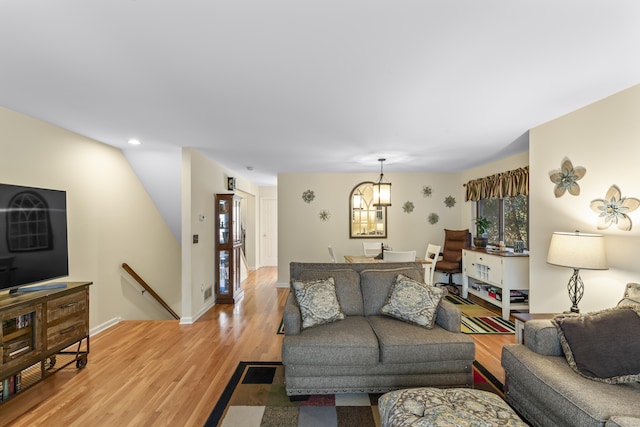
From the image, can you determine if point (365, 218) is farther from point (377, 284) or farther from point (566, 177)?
point (566, 177)

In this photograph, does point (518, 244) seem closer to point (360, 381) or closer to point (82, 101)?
point (360, 381)

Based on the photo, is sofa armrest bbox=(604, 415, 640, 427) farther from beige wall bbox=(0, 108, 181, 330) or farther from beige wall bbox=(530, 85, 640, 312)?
beige wall bbox=(0, 108, 181, 330)

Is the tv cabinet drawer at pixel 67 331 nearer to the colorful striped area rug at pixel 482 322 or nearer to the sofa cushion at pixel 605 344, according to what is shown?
the sofa cushion at pixel 605 344

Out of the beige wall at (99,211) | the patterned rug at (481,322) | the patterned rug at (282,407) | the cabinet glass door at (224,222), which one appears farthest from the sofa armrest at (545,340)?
the beige wall at (99,211)

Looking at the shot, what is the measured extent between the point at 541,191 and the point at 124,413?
431cm

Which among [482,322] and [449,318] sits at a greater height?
[449,318]

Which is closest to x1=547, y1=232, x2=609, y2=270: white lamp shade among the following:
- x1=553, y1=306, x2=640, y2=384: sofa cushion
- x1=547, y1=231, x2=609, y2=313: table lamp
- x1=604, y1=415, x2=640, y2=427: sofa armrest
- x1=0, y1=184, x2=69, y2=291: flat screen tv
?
x1=547, y1=231, x2=609, y2=313: table lamp

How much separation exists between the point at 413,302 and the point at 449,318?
312mm

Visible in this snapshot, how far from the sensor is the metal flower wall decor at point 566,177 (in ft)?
9.29

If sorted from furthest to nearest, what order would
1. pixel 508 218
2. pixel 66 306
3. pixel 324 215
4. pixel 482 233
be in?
pixel 324 215
pixel 482 233
pixel 508 218
pixel 66 306

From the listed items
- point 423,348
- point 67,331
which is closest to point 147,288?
point 67,331

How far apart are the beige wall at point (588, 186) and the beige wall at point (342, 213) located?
290 cm

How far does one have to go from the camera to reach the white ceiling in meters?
1.46

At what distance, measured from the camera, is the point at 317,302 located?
8.69ft
